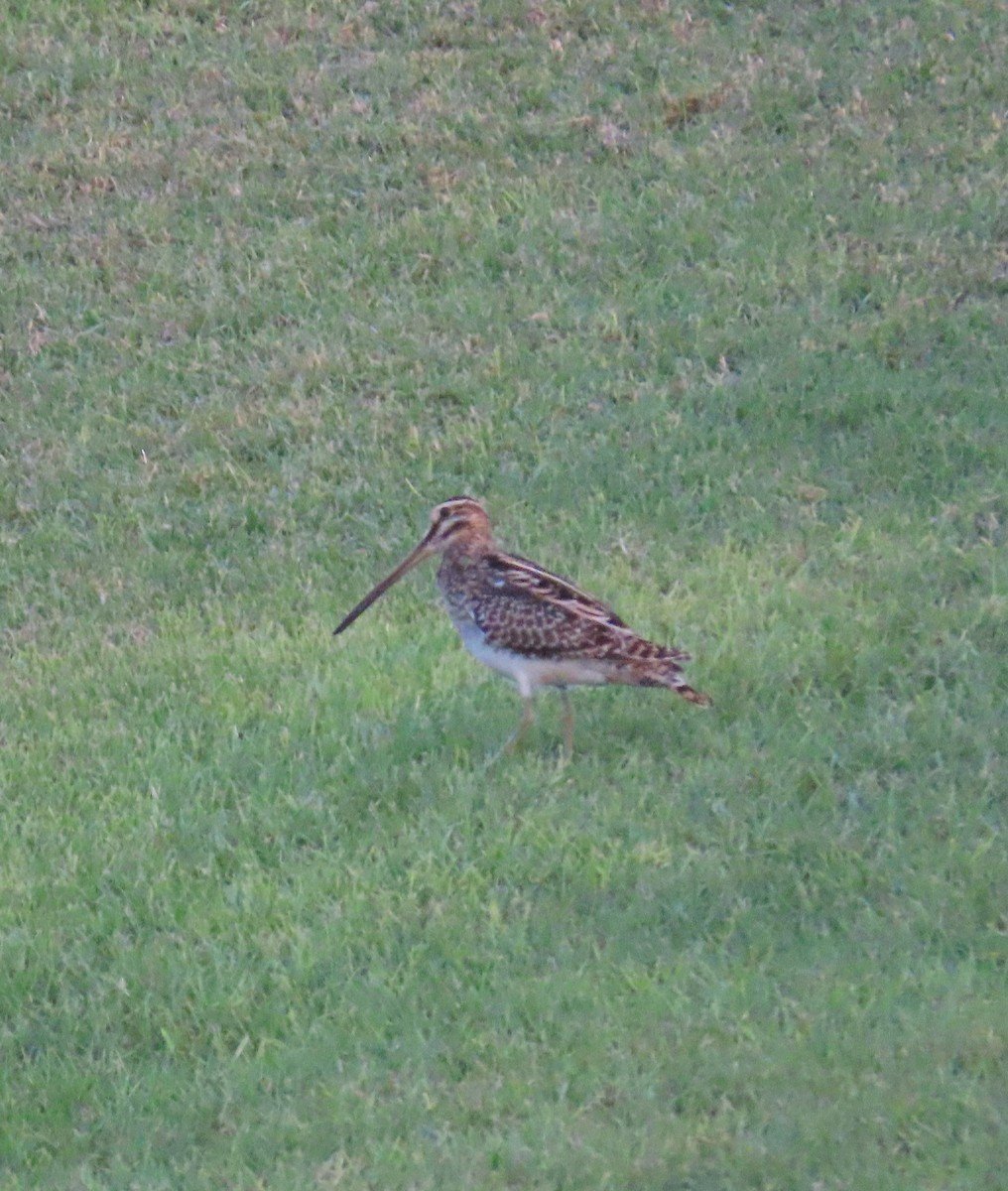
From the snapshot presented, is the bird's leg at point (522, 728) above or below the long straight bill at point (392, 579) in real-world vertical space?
below

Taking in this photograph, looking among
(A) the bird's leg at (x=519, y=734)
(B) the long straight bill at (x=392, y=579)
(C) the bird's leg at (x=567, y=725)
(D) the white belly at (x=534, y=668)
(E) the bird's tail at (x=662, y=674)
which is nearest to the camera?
(E) the bird's tail at (x=662, y=674)

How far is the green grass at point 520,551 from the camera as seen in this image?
630 centimetres

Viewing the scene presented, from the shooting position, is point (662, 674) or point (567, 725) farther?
point (567, 725)

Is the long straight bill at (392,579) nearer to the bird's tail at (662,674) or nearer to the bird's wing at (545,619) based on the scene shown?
the bird's wing at (545,619)

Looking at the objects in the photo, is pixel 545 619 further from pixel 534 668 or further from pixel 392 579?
pixel 392 579

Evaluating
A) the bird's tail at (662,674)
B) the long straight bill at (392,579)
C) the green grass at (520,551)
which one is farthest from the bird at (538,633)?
the green grass at (520,551)

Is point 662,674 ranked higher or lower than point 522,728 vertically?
higher

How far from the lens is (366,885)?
7.38m

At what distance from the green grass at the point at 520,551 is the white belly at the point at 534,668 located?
0.34 meters

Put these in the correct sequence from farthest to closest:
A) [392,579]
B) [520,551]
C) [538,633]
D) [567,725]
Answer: [520,551], [392,579], [567,725], [538,633]

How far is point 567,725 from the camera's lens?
829cm

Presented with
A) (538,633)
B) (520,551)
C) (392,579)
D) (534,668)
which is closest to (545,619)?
(538,633)

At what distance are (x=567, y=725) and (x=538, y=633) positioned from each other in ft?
1.37

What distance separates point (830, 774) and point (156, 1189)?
3094 millimetres
